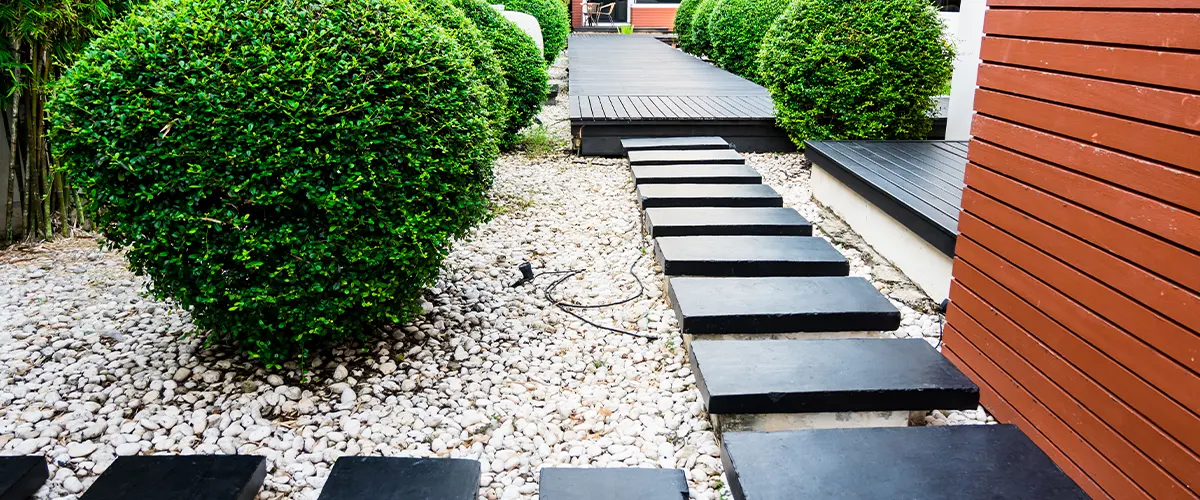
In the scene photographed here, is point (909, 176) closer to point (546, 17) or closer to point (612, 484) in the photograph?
point (612, 484)

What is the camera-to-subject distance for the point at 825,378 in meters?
2.14

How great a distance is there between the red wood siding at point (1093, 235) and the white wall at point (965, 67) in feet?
11.6

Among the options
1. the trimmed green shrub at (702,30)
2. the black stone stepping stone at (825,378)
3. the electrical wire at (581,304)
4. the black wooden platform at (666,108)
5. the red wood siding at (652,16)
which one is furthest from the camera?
the red wood siding at (652,16)

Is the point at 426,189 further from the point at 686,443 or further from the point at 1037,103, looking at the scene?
the point at 1037,103

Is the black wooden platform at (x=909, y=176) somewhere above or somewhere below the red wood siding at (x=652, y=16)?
below

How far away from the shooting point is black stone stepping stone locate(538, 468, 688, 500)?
5.98 ft

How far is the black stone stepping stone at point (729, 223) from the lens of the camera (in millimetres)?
3545

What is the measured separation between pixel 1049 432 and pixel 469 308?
2.15 m

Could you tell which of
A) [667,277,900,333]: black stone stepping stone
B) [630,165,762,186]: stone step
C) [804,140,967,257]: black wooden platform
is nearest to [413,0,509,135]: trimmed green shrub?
[630,165,762,186]: stone step

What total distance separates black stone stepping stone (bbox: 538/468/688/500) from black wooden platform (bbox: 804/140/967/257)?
1.72m

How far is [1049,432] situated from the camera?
6.74ft

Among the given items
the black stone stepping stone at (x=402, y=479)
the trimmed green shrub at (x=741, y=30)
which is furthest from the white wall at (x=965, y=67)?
the black stone stepping stone at (x=402, y=479)

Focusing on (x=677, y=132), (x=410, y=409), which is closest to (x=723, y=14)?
(x=677, y=132)

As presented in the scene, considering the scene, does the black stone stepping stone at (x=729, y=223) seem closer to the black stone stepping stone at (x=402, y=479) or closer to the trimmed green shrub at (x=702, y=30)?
the black stone stepping stone at (x=402, y=479)
